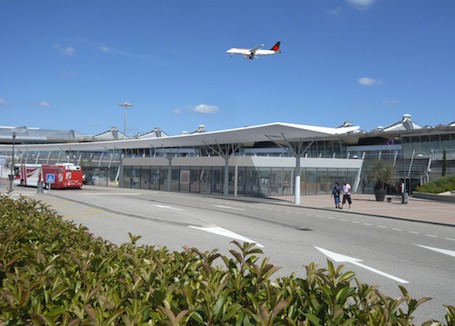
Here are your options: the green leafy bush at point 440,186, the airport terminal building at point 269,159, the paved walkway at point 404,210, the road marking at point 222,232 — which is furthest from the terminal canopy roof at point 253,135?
the road marking at point 222,232

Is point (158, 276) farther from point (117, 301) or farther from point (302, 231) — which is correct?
point (302, 231)

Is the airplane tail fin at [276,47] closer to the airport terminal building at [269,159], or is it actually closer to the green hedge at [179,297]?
the airport terminal building at [269,159]

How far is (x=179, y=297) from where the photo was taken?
3031 millimetres

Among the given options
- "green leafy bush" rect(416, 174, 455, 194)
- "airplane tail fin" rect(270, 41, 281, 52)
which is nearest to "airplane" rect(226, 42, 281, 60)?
"airplane tail fin" rect(270, 41, 281, 52)

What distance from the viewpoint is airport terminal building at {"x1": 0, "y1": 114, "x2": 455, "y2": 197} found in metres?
38.7

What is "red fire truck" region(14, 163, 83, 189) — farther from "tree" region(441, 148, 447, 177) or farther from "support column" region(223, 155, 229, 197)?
"tree" region(441, 148, 447, 177)

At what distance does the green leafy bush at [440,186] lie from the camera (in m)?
43.7

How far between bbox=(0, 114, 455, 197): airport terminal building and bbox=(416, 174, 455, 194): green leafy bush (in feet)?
12.2

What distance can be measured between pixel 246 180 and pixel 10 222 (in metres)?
36.4

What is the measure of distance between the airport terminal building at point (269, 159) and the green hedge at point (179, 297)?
85.4 feet

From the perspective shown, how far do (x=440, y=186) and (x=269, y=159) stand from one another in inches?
691

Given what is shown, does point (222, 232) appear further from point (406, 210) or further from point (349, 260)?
point (406, 210)

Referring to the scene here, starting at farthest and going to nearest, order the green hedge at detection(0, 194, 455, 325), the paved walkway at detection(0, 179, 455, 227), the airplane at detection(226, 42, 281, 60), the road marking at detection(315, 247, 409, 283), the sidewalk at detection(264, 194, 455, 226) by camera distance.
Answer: the airplane at detection(226, 42, 281, 60), the paved walkway at detection(0, 179, 455, 227), the sidewalk at detection(264, 194, 455, 226), the road marking at detection(315, 247, 409, 283), the green hedge at detection(0, 194, 455, 325)

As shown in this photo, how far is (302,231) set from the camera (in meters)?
16.5
